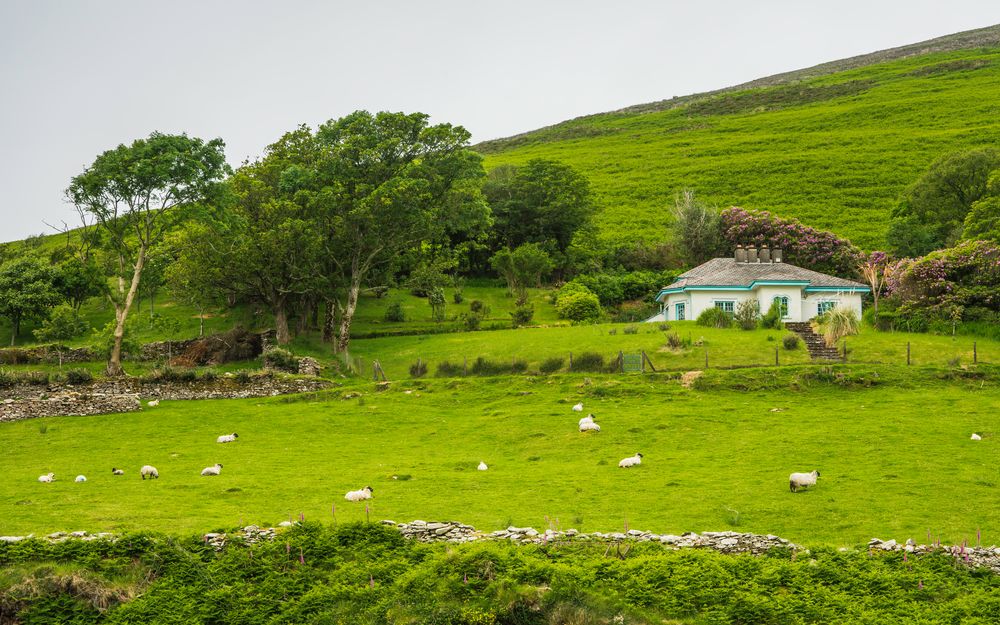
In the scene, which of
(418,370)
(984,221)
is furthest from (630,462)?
(984,221)

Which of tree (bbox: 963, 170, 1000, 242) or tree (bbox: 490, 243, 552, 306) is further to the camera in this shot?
tree (bbox: 490, 243, 552, 306)

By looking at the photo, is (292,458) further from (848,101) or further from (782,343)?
(848,101)

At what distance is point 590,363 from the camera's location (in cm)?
4747

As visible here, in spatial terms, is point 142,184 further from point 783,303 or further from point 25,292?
point 783,303

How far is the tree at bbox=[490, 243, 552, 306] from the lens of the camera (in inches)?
3110

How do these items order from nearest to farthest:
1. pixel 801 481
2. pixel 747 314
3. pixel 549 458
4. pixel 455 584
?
1. pixel 455 584
2. pixel 801 481
3. pixel 549 458
4. pixel 747 314

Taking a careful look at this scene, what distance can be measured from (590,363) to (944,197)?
198 ft

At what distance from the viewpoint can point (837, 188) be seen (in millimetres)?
119312

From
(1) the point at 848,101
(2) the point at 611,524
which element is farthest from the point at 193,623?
(1) the point at 848,101

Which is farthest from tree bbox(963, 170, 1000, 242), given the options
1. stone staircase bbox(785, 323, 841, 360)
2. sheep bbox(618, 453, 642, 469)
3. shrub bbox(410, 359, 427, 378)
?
sheep bbox(618, 453, 642, 469)

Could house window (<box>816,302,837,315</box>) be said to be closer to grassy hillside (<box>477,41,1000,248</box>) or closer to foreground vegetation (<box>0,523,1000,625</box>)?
grassy hillside (<box>477,41,1000,248</box>)

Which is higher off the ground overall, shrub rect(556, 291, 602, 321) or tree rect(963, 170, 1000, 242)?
tree rect(963, 170, 1000, 242)

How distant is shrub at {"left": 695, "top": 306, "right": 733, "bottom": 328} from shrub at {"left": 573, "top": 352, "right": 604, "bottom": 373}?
13.8m

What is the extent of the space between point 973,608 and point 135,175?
45.7 m
